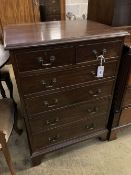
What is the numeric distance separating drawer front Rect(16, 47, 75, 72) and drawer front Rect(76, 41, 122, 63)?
0.17 feet

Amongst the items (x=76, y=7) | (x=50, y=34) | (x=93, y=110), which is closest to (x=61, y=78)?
(x=50, y=34)

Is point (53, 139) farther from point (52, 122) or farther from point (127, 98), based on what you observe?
point (127, 98)

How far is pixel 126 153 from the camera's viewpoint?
58.2 inches

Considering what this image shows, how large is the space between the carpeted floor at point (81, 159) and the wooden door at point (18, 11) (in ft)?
5.52

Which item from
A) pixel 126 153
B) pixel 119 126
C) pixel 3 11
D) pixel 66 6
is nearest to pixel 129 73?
pixel 119 126

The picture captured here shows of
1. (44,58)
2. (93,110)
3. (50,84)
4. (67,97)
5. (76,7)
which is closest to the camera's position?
(44,58)

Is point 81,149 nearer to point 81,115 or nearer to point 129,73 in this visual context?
point 81,115

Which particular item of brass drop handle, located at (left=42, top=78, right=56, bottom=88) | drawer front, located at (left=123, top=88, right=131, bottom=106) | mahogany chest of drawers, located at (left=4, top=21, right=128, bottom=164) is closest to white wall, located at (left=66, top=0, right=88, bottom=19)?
mahogany chest of drawers, located at (left=4, top=21, right=128, bottom=164)

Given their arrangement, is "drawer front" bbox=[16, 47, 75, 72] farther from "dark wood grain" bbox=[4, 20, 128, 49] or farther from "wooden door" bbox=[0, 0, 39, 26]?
"wooden door" bbox=[0, 0, 39, 26]

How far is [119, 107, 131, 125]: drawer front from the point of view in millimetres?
1438

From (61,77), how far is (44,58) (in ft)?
0.57

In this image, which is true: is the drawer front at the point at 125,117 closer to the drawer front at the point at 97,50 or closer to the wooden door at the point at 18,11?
the drawer front at the point at 97,50

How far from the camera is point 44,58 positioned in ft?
3.08

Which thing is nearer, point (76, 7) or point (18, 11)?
point (18, 11)
